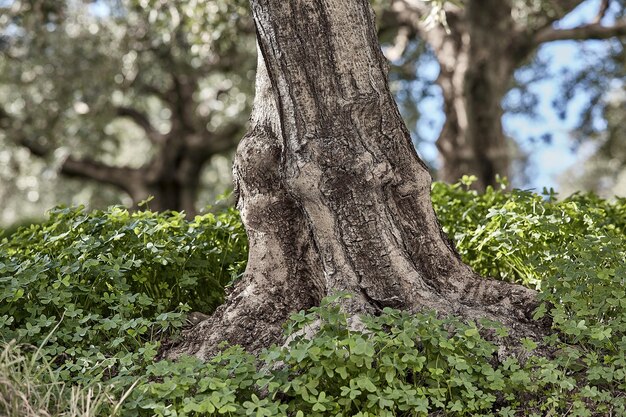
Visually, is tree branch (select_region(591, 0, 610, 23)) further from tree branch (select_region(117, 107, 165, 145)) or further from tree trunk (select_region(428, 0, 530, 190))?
tree branch (select_region(117, 107, 165, 145))

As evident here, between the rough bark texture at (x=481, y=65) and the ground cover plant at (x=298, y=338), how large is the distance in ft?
24.2

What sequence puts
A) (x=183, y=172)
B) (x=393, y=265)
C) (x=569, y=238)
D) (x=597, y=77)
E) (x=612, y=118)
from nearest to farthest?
(x=393, y=265), (x=569, y=238), (x=597, y=77), (x=612, y=118), (x=183, y=172)

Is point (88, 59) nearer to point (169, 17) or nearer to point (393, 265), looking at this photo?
point (169, 17)

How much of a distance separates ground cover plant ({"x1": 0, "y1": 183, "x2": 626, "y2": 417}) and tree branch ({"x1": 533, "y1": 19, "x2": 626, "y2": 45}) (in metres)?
8.65

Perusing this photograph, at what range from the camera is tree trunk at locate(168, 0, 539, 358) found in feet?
14.4

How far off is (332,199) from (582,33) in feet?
35.2

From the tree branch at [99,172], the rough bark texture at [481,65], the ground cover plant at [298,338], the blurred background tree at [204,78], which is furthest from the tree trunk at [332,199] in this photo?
the tree branch at [99,172]

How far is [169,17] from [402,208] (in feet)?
23.5

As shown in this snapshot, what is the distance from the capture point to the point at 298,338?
3.74 meters

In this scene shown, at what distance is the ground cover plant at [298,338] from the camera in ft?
11.7

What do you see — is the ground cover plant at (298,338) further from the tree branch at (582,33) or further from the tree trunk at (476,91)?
the tree branch at (582,33)

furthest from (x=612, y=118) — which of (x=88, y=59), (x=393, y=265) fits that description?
(x=393, y=265)

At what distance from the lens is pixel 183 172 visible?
778 inches

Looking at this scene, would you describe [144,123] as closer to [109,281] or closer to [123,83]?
[123,83]
